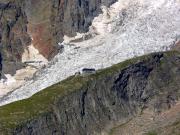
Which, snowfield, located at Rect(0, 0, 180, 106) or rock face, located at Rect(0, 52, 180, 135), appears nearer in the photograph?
rock face, located at Rect(0, 52, 180, 135)

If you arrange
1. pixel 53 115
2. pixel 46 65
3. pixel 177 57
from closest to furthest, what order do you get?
pixel 53 115 → pixel 177 57 → pixel 46 65

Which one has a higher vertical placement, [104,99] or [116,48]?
[116,48]

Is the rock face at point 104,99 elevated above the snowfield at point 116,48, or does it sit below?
below

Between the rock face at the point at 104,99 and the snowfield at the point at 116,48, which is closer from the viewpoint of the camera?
the rock face at the point at 104,99

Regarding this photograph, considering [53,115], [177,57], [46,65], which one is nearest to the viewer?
[53,115]

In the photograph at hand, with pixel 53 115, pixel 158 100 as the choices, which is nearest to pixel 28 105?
pixel 53 115

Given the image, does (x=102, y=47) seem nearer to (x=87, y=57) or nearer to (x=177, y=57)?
(x=87, y=57)

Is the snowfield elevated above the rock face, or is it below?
above

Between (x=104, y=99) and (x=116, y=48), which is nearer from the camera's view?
(x=104, y=99)
